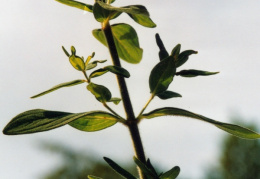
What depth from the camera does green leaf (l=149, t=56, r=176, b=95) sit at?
1.61 metres

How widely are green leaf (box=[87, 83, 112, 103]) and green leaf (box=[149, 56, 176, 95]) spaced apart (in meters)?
0.19

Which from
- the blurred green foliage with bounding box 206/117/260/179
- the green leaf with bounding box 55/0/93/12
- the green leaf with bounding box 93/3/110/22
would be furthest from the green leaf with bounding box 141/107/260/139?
the blurred green foliage with bounding box 206/117/260/179

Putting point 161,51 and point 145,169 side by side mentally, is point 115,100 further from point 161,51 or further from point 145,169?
point 145,169

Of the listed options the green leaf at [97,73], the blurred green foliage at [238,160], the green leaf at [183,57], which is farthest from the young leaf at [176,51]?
the blurred green foliage at [238,160]

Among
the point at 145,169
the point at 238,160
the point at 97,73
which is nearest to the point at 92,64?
the point at 97,73

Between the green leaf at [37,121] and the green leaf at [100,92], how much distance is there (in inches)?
5.0

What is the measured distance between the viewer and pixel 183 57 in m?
1.69

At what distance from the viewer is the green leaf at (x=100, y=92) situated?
1683 millimetres

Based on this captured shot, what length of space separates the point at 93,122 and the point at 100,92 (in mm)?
221

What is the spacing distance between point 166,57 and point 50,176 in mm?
26359

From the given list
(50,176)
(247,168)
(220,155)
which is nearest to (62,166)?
(50,176)

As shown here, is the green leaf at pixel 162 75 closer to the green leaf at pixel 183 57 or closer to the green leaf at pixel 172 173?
the green leaf at pixel 183 57

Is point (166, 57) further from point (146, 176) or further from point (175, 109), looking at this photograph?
point (146, 176)

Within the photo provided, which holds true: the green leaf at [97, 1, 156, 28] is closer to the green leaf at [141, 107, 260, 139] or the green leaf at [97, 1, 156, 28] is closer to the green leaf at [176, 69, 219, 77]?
the green leaf at [176, 69, 219, 77]
